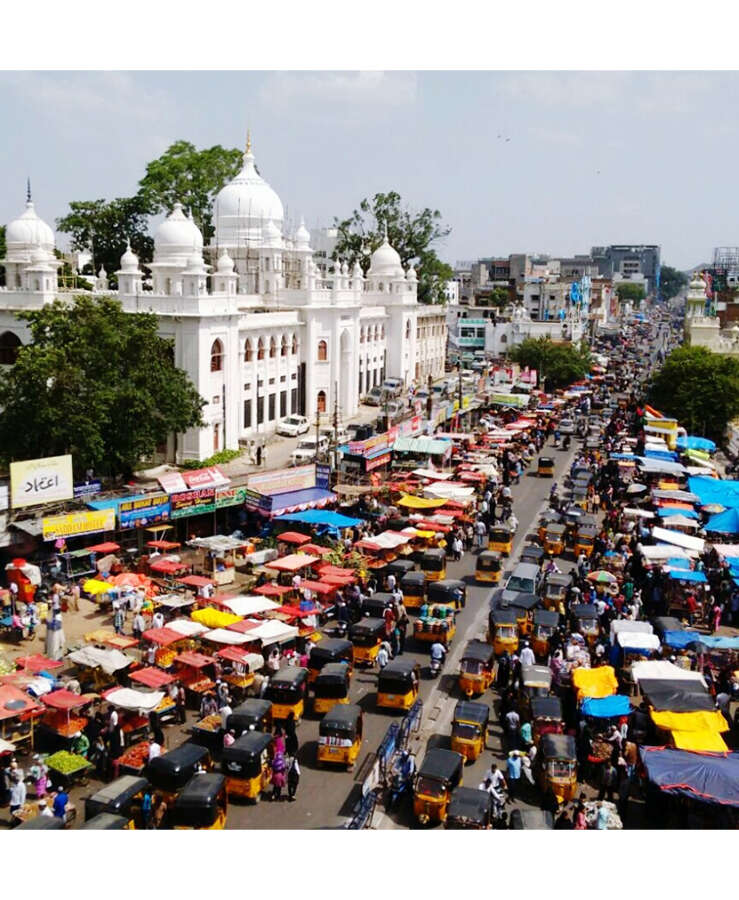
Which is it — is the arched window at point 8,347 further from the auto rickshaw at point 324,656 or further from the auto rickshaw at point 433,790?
the auto rickshaw at point 433,790

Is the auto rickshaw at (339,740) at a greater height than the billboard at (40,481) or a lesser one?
lesser

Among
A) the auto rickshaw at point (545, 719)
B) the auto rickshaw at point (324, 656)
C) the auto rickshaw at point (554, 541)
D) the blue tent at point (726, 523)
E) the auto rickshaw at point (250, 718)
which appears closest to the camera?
the auto rickshaw at point (250, 718)

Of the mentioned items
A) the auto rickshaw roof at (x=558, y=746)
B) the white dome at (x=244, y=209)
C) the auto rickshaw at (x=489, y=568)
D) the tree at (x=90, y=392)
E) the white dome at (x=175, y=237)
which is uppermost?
the white dome at (x=244, y=209)

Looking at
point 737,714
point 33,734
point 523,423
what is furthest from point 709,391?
point 33,734

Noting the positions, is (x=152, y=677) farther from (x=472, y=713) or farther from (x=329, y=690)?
(x=472, y=713)

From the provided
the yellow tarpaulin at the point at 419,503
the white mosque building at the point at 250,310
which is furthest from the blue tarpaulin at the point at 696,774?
the white mosque building at the point at 250,310

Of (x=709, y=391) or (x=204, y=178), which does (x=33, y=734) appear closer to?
(x=709, y=391)

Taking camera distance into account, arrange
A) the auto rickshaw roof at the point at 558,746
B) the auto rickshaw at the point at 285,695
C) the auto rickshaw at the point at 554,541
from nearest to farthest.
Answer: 1. the auto rickshaw roof at the point at 558,746
2. the auto rickshaw at the point at 285,695
3. the auto rickshaw at the point at 554,541
